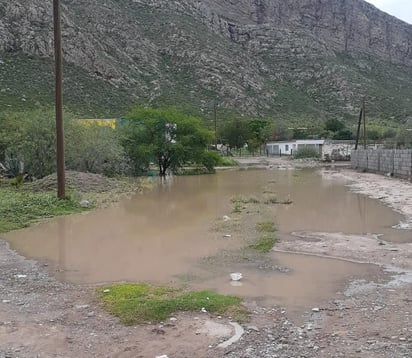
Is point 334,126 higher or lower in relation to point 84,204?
higher

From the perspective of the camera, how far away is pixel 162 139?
46.2m

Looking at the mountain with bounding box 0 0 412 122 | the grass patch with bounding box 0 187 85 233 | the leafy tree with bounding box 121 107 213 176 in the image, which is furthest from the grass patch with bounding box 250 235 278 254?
the mountain with bounding box 0 0 412 122

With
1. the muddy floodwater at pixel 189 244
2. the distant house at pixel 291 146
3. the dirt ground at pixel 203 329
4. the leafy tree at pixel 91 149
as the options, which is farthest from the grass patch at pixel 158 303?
the distant house at pixel 291 146

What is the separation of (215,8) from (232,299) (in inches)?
4794

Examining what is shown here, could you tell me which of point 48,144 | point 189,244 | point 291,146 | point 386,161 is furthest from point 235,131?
point 189,244

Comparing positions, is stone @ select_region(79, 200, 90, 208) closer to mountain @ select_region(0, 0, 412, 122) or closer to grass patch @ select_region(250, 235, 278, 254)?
grass patch @ select_region(250, 235, 278, 254)

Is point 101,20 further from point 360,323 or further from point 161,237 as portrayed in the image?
point 360,323

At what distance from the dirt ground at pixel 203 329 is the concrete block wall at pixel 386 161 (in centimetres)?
3047

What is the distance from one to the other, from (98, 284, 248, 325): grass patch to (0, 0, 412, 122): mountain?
5029cm

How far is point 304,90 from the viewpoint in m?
99.8

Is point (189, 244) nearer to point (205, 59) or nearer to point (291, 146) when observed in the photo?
point (291, 146)

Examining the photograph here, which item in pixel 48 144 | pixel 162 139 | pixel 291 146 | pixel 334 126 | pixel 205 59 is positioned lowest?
pixel 291 146

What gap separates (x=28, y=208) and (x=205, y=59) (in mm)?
74842

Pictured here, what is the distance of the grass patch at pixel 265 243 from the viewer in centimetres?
1289
